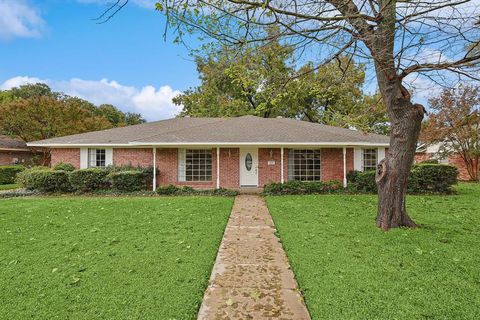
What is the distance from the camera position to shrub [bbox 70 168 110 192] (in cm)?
1405

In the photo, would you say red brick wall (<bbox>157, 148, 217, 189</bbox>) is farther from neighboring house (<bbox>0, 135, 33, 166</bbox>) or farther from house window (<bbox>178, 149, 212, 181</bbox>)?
neighboring house (<bbox>0, 135, 33, 166</bbox>)

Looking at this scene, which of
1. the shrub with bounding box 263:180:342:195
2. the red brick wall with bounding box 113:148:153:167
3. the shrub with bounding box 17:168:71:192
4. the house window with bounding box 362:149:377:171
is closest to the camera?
the shrub with bounding box 263:180:342:195

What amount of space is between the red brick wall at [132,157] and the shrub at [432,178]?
1267cm

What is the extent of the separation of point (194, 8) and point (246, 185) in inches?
467

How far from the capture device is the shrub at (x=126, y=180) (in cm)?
1403

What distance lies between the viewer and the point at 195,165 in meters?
15.6

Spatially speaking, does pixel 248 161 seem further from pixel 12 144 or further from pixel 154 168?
pixel 12 144

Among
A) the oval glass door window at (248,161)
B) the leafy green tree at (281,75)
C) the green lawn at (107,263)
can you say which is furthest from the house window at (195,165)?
the green lawn at (107,263)

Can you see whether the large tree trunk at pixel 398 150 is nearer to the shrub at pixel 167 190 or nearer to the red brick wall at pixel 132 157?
the shrub at pixel 167 190

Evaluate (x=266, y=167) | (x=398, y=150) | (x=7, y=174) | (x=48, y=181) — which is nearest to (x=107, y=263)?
(x=398, y=150)

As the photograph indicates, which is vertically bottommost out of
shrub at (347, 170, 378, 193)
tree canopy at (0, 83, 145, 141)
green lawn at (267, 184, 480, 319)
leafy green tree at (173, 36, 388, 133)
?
green lawn at (267, 184, 480, 319)

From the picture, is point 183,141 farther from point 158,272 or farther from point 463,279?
point 463,279

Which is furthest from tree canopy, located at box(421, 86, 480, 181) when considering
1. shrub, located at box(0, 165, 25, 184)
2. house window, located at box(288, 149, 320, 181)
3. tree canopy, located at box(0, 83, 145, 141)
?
shrub, located at box(0, 165, 25, 184)

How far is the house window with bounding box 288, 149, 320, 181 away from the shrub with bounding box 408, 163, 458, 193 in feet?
14.2
